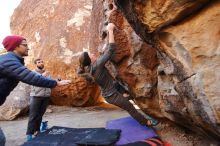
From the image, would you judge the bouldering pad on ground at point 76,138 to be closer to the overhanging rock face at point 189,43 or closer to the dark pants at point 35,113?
the dark pants at point 35,113

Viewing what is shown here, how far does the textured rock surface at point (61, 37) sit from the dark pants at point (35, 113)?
4085 millimetres

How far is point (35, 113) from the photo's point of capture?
6.79 m

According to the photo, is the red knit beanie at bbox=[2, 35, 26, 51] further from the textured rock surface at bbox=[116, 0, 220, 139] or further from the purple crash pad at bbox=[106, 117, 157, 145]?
the purple crash pad at bbox=[106, 117, 157, 145]

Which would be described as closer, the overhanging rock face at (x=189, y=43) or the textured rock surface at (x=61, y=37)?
the overhanging rock face at (x=189, y=43)

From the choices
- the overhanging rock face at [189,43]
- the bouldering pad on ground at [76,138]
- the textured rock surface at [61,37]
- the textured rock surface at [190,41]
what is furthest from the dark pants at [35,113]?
the textured rock surface at [61,37]

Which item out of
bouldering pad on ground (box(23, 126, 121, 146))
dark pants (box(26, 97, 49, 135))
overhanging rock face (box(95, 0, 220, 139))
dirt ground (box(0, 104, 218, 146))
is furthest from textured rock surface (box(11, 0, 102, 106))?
overhanging rock face (box(95, 0, 220, 139))

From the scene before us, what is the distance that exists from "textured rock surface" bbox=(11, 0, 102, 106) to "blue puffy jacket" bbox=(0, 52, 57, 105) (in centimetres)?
696

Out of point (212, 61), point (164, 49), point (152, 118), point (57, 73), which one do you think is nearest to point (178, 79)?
point (164, 49)

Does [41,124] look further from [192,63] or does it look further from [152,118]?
[192,63]

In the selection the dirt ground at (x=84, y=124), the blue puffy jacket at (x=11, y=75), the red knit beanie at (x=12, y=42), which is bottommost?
the dirt ground at (x=84, y=124)

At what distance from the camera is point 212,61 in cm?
318

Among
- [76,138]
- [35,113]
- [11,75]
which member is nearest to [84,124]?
[35,113]

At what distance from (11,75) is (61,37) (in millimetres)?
7807

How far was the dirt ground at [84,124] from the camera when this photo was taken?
5.44 metres
